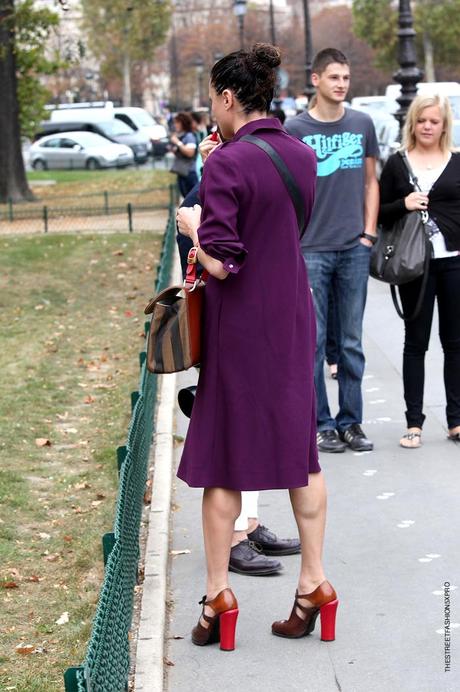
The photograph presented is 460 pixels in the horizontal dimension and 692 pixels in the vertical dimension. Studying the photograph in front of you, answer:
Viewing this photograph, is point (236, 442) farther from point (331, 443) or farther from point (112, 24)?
point (112, 24)

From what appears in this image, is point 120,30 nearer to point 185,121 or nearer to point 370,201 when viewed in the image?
point 185,121

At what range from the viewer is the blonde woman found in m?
7.07

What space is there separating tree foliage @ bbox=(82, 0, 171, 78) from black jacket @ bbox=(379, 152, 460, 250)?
68.1 m

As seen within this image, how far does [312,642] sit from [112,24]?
7877 cm

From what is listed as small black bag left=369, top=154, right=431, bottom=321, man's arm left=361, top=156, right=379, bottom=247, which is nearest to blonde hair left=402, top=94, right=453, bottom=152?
small black bag left=369, top=154, right=431, bottom=321

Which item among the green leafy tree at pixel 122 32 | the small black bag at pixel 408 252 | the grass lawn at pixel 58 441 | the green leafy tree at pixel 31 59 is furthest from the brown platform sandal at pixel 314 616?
the green leafy tree at pixel 122 32

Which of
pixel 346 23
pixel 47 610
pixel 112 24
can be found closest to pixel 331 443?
pixel 47 610

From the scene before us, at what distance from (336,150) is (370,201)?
14.4 inches

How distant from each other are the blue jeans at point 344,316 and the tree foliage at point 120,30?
68.1m

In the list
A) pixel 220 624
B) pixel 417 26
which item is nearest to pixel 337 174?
pixel 220 624

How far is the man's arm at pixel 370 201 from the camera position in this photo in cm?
727

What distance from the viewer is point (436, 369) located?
373 inches

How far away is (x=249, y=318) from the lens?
4.44m

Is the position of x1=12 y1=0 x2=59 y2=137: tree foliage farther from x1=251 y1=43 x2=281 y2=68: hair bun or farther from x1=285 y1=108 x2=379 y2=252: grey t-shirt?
x1=251 y1=43 x2=281 y2=68: hair bun
